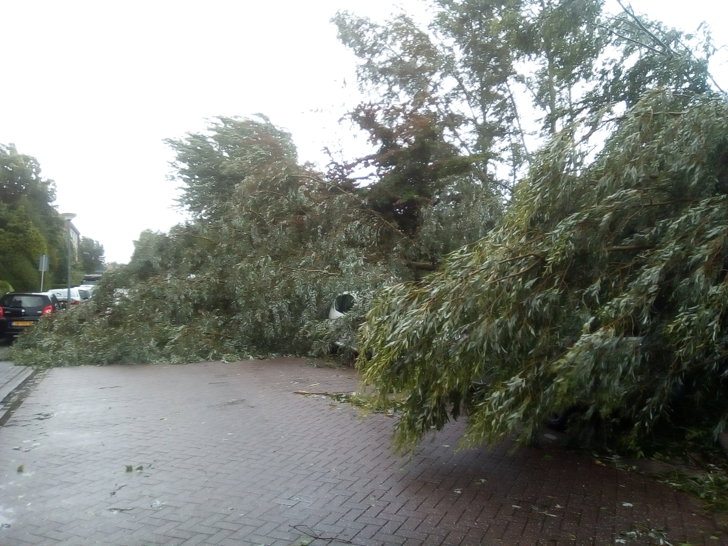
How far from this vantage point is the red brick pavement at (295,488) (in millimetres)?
4324

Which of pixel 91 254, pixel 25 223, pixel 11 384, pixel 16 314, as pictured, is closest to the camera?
pixel 11 384

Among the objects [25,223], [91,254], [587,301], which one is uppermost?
[91,254]

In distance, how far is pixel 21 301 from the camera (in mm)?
17844

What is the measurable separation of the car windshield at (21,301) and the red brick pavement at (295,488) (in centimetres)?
1086

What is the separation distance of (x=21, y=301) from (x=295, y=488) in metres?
15.4

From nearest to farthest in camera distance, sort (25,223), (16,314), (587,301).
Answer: (587,301) < (16,314) < (25,223)

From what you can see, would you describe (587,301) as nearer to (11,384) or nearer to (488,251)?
(488,251)

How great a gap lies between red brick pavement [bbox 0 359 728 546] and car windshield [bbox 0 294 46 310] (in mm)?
10860

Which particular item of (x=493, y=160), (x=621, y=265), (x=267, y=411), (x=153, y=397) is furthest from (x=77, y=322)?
(x=621, y=265)

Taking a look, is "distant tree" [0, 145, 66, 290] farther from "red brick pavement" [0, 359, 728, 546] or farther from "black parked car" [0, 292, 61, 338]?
"red brick pavement" [0, 359, 728, 546]

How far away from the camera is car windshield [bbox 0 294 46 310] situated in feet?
58.4

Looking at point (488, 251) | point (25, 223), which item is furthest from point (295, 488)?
point (25, 223)

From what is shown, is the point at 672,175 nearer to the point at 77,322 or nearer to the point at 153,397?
the point at 153,397

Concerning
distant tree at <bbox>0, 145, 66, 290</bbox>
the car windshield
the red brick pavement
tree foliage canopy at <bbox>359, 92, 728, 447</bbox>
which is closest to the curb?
the red brick pavement
